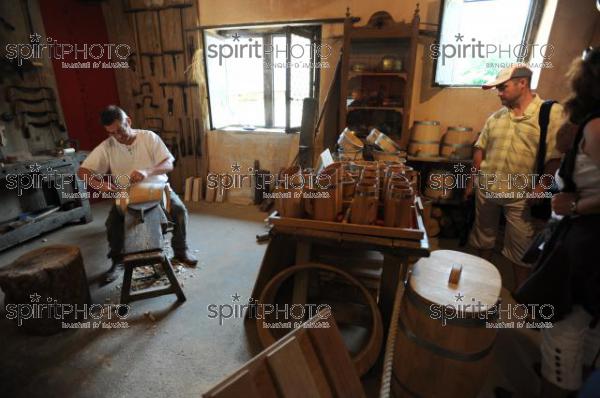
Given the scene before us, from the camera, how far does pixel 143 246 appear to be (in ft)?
7.16

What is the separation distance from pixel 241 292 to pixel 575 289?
2025 millimetres

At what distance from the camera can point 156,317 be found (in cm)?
218

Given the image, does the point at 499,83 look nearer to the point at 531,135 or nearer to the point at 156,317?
the point at 531,135

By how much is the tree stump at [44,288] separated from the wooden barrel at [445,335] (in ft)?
6.79

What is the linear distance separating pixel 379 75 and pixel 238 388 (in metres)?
3.35

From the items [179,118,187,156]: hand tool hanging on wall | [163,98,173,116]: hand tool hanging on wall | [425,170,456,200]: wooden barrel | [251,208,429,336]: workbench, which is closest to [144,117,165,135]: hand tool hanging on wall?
[163,98,173,116]: hand tool hanging on wall

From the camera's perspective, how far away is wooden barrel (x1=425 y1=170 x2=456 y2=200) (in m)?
3.30

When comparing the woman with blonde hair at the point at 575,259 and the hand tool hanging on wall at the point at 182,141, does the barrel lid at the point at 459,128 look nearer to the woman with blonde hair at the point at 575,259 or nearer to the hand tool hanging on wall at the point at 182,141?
the woman with blonde hair at the point at 575,259

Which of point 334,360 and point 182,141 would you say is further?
point 182,141

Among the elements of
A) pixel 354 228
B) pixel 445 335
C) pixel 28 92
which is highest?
pixel 28 92

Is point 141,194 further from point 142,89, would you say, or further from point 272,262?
point 142,89

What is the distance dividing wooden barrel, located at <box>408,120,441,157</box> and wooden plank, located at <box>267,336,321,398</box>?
285cm

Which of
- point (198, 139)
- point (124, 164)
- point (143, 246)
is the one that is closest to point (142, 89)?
point (198, 139)

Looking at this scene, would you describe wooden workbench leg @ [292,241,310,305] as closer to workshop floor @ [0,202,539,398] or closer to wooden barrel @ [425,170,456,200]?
workshop floor @ [0,202,539,398]
